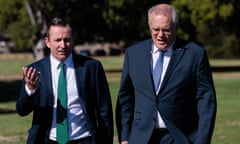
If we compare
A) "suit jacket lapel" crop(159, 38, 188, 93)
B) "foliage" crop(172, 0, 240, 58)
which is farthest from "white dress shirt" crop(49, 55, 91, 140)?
"foliage" crop(172, 0, 240, 58)

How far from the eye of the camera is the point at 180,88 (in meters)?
6.16

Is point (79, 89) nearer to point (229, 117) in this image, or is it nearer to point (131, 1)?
point (229, 117)

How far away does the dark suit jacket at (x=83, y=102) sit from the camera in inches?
252

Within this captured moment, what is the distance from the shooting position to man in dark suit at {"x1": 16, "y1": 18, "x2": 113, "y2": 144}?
6.34 meters

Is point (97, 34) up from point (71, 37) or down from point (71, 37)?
down

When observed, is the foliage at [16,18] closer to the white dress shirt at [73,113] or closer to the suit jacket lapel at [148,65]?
the white dress shirt at [73,113]

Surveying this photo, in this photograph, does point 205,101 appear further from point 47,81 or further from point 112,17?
point 112,17

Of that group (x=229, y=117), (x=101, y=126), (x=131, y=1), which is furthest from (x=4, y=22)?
(x=101, y=126)

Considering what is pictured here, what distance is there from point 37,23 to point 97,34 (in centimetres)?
526

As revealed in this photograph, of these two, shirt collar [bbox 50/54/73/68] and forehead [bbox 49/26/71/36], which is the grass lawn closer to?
shirt collar [bbox 50/54/73/68]

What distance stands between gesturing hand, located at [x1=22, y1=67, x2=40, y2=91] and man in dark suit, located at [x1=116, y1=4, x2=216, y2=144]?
873 millimetres

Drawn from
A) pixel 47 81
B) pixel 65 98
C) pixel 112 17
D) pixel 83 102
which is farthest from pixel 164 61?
pixel 112 17

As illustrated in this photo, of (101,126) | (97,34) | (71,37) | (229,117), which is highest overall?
(71,37)

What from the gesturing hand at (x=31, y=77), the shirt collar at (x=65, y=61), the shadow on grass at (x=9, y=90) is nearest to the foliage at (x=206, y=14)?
the shadow on grass at (x=9, y=90)
